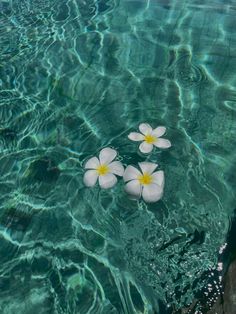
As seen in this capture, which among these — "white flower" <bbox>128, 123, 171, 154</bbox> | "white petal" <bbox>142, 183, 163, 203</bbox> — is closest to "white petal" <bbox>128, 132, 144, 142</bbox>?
"white flower" <bbox>128, 123, 171, 154</bbox>

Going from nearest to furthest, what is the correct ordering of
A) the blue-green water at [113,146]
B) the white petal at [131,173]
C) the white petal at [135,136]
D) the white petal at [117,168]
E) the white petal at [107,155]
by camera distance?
the blue-green water at [113,146] → the white petal at [131,173] → the white petal at [117,168] → the white petal at [107,155] → the white petal at [135,136]

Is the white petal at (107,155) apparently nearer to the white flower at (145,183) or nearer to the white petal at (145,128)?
the white flower at (145,183)

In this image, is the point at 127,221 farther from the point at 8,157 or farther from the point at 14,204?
the point at 8,157

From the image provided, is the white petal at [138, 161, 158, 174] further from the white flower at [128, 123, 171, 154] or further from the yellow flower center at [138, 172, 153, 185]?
the white flower at [128, 123, 171, 154]

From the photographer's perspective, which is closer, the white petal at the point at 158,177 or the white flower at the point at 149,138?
the white petal at the point at 158,177

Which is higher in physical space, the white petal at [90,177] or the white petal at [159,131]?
the white petal at [159,131]

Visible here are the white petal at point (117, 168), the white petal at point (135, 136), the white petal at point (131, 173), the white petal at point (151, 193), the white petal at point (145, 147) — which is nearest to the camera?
the white petal at point (151, 193)

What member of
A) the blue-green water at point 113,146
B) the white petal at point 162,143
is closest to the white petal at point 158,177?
the blue-green water at point 113,146

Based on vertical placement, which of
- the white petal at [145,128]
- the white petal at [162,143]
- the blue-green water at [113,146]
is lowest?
the blue-green water at [113,146]
